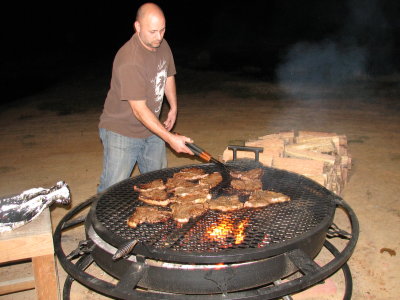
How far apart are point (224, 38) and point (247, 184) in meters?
22.6

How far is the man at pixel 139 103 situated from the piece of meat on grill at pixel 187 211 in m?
0.62

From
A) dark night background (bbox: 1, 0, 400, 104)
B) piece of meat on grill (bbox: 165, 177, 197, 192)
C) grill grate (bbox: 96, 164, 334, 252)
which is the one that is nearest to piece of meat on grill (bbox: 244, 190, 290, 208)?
grill grate (bbox: 96, 164, 334, 252)

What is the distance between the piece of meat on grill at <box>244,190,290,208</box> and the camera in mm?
2793

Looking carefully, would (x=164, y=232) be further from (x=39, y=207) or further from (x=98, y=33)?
(x=98, y=33)

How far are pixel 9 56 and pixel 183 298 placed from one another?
22055 mm

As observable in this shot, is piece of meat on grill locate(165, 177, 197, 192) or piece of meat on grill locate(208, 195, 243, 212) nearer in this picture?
piece of meat on grill locate(208, 195, 243, 212)

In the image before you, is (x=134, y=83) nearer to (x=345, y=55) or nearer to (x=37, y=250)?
(x=37, y=250)

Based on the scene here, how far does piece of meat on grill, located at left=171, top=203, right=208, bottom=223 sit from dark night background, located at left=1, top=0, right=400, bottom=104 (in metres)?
10.3

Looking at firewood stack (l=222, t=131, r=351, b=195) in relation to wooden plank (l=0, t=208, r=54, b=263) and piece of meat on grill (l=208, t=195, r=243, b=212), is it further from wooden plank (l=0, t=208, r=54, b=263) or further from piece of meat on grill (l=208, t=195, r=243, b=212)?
wooden plank (l=0, t=208, r=54, b=263)

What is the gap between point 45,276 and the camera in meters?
2.56

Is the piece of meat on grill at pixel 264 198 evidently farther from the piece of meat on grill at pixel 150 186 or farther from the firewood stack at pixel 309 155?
the firewood stack at pixel 309 155

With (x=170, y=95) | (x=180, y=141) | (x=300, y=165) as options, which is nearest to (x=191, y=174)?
(x=180, y=141)

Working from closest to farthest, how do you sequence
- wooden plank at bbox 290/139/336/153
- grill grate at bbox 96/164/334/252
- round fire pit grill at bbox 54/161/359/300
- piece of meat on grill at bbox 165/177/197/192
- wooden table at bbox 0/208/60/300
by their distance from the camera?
round fire pit grill at bbox 54/161/359/300 < grill grate at bbox 96/164/334/252 < wooden table at bbox 0/208/60/300 < piece of meat on grill at bbox 165/177/197/192 < wooden plank at bbox 290/139/336/153

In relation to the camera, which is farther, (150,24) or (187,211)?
(150,24)
